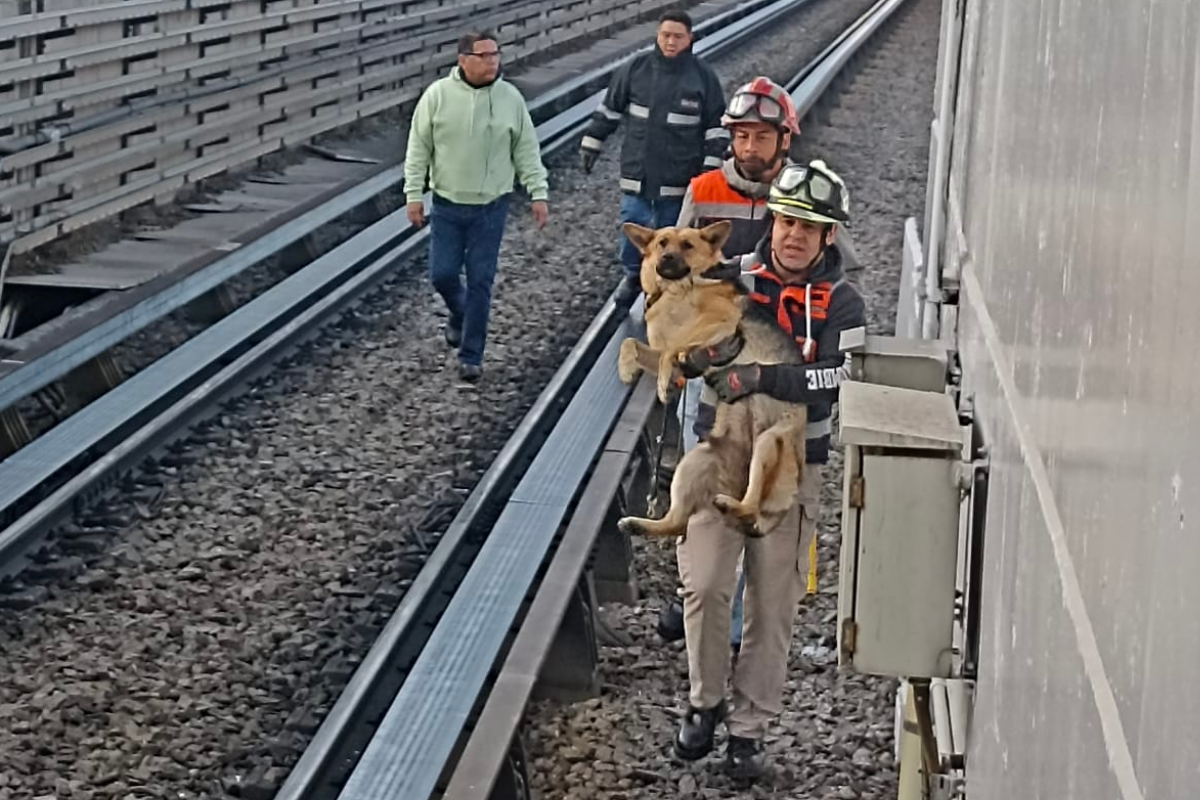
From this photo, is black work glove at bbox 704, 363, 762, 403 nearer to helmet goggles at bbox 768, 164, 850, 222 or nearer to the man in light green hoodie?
helmet goggles at bbox 768, 164, 850, 222

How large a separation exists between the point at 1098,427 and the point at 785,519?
3541 mm

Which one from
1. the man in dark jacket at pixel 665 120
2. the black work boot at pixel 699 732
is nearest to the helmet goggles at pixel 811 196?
the black work boot at pixel 699 732

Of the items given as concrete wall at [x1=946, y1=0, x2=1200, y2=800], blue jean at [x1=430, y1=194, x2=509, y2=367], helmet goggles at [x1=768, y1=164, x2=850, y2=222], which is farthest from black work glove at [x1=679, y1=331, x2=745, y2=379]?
blue jean at [x1=430, y1=194, x2=509, y2=367]

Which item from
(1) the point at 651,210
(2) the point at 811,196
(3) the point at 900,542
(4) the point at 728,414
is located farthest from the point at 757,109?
(1) the point at 651,210

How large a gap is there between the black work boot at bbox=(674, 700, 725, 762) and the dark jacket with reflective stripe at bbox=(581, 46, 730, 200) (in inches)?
178

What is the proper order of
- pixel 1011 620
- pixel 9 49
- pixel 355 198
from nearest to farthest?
pixel 1011 620 < pixel 9 49 < pixel 355 198

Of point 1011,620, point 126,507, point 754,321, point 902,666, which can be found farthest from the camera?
point 126,507

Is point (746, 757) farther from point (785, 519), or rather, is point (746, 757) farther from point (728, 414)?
point (728, 414)

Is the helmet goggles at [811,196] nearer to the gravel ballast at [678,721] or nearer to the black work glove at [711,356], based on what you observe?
the black work glove at [711,356]

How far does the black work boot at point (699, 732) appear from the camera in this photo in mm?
6098

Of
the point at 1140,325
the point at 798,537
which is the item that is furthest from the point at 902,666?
the point at 1140,325

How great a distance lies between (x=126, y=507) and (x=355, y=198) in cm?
683

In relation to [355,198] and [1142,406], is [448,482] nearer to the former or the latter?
[355,198]

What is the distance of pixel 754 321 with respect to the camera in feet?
18.6
